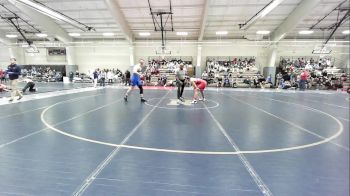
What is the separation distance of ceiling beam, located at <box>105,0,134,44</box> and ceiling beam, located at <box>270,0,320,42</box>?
A: 15.0m

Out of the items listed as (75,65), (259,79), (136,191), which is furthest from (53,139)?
(75,65)

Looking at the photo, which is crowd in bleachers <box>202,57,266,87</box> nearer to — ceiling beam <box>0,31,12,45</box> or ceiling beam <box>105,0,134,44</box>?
ceiling beam <box>105,0,134,44</box>

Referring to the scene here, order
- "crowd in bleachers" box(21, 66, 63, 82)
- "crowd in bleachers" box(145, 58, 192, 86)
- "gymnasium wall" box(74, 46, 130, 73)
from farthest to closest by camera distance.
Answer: "gymnasium wall" box(74, 46, 130, 73)
"crowd in bleachers" box(21, 66, 63, 82)
"crowd in bleachers" box(145, 58, 192, 86)

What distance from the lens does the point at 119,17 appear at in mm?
20000

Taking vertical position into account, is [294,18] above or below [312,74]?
above

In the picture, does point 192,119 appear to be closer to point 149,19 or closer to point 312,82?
point 149,19

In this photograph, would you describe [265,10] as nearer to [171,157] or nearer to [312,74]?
Answer: [312,74]

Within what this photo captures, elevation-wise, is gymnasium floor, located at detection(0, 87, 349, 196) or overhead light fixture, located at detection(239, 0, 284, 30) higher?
overhead light fixture, located at detection(239, 0, 284, 30)

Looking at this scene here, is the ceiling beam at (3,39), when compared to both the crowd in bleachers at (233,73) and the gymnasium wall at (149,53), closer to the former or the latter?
the gymnasium wall at (149,53)

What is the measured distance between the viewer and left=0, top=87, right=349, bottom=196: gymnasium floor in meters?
2.65

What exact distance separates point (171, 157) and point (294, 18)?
20.2 m

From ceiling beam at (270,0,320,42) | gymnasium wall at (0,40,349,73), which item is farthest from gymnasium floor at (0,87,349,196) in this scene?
gymnasium wall at (0,40,349,73)

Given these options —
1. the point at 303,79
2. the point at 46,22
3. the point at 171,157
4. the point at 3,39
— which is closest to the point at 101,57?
the point at 46,22

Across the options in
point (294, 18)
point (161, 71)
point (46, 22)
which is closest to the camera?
point (294, 18)
